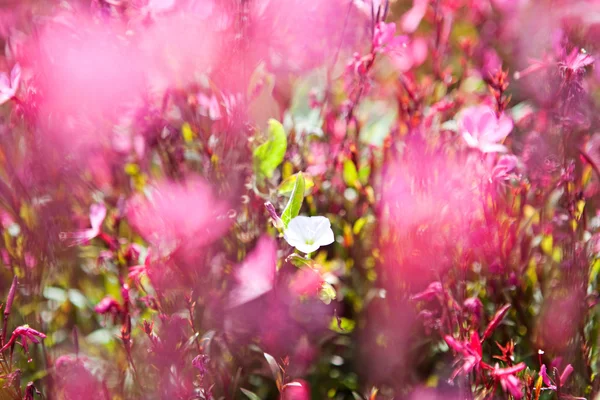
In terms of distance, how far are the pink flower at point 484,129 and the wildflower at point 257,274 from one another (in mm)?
302

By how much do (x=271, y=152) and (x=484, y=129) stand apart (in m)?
0.29

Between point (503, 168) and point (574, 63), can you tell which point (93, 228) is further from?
point (574, 63)

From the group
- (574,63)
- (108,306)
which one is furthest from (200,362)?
(574,63)

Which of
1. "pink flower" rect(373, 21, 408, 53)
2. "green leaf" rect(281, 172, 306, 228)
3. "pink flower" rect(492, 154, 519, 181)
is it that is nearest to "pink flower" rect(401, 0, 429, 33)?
"pink flower" rect(373, 21, 408, 53)

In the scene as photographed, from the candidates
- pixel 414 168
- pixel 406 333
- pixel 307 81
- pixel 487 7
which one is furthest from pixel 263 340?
pixel 487 7

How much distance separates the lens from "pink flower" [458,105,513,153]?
75 centimetres

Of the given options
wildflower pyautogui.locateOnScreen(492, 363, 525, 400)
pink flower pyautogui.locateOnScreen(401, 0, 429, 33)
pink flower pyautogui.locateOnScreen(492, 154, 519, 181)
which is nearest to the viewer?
wildflower pyautogui.locateOnScreen(492, 363, 525, 400)

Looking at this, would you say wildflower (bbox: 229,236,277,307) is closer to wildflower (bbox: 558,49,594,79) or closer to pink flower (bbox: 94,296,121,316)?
pink flower (bbox: 94,296,121,316)

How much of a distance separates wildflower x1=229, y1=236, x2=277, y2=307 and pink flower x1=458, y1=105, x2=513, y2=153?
0.99 feet

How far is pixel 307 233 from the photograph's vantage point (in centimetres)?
65

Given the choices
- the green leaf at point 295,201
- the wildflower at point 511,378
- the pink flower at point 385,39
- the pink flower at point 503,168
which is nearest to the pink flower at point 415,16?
the pink flower at point 385,39

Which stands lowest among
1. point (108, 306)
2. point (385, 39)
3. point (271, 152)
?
point (108, 306)

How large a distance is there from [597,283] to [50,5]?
1.06m

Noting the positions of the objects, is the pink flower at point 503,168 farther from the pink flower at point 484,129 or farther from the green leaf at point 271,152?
the green leaf at point 271,152
